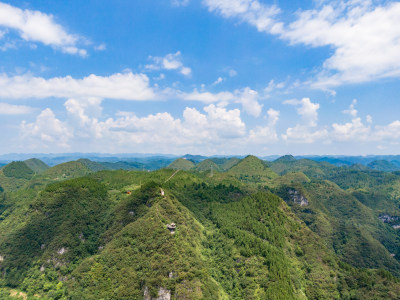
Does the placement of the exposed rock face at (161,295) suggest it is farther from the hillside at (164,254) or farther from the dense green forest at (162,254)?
the hillside at (164,254)

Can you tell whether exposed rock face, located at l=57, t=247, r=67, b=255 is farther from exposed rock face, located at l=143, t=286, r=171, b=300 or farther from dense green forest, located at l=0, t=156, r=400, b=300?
exposed rock face, located at l=143, t=286, r=171, b=300

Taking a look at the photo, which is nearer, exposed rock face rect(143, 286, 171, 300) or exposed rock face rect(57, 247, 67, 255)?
exposed rock face rect(143, 286, 171, 300)

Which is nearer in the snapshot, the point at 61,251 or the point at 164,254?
the point at 164,254

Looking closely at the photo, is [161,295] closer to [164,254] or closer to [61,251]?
[164,254]

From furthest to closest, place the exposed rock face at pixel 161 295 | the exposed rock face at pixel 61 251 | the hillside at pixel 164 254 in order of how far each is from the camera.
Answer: the exposed rock face at pixel 61 251 < the hillside at pixel 164 254 < the exposed rock face at pixel 161 295

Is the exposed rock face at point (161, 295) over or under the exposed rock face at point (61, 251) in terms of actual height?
under

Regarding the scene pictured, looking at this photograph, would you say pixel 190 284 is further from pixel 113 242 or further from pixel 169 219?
pixel 113 242

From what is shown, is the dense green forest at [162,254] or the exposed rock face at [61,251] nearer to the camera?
the dense green forest at [162,254]

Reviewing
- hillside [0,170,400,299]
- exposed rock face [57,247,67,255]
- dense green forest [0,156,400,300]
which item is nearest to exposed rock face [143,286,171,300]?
dense green forest [0,156,400,300]

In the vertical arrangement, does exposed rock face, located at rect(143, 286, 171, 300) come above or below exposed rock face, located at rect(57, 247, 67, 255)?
below

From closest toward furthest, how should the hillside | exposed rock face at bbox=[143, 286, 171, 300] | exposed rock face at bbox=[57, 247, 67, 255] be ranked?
1. exposed rock face at bbox=[143, 286, 171, 300]
2. the hillside
3. exposed rock face at bbox=[57, 247, 67, 255]

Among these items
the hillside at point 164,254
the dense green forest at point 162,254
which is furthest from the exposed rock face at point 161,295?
the hillside at point 164,254

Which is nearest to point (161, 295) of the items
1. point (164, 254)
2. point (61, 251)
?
point (164, 254)
